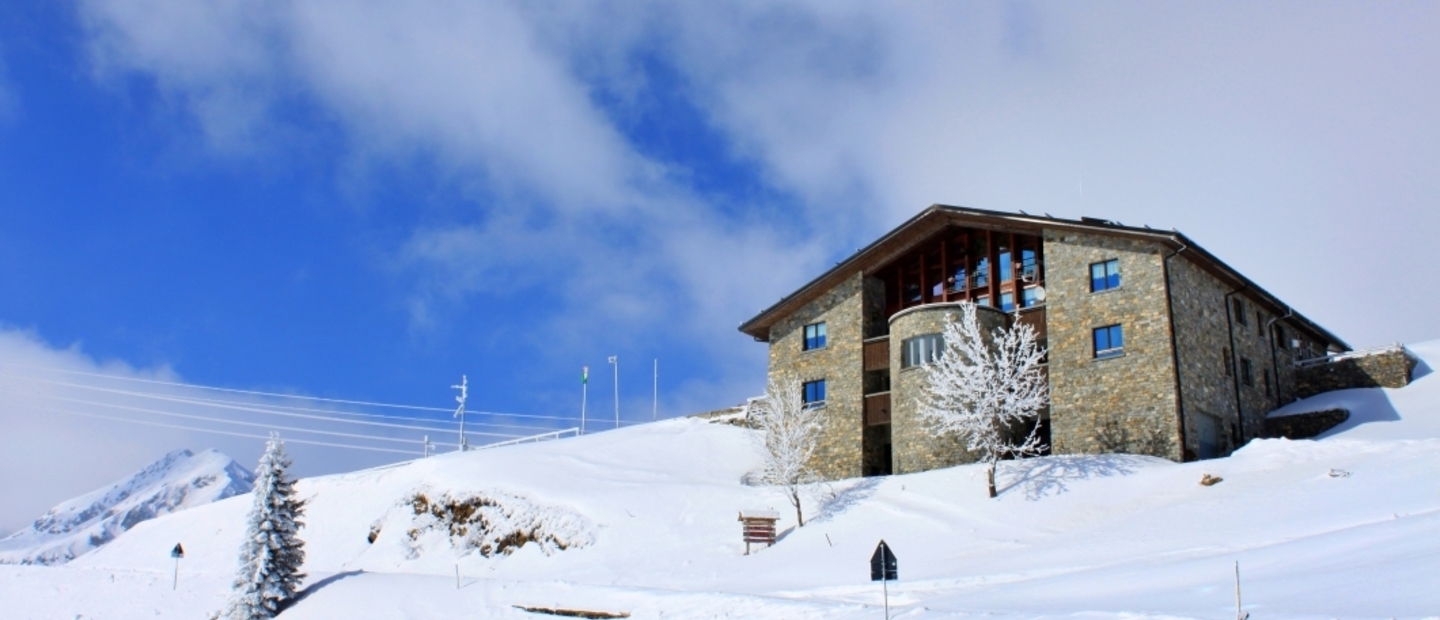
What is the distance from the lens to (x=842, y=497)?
119ft

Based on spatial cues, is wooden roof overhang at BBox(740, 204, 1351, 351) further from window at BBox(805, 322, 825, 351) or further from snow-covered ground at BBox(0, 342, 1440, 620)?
snow-covered ground at BBox(0, 342, 1440, 620)

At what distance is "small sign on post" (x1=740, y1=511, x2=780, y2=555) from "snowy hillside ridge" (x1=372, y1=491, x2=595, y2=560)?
6.33m

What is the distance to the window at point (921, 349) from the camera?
3850 cm

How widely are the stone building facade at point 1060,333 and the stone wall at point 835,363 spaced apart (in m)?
0.06

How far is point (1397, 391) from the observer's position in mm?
41844

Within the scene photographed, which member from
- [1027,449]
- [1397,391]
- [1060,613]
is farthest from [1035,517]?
[1397,391]

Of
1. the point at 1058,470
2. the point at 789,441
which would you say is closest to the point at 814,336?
the point at 789,441

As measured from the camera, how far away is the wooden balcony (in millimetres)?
40812

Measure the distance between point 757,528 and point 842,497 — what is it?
4382 mm

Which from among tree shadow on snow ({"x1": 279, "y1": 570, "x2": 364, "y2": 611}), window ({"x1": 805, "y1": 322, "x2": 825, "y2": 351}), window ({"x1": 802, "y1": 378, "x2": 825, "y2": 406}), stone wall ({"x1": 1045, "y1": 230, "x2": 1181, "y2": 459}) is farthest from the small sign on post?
tree shadow on snow ({"x1": 279, "y1": 570, "x2": 364, "y2": 611})

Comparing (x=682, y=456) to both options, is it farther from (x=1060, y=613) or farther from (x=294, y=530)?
(x=1060, y=613)

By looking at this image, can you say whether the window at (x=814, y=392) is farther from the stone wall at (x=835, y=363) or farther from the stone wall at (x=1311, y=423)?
the stone wall at (x=1311, y=423)

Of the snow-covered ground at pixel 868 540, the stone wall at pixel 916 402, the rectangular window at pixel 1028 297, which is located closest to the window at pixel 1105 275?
the rectangular window at pixel 1028 297

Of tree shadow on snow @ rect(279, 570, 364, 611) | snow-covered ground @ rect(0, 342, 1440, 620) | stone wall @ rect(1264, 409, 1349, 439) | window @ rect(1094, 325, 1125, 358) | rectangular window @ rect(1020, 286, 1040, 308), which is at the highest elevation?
rectangular window @ rect(1020, 286, 1040, 308)
